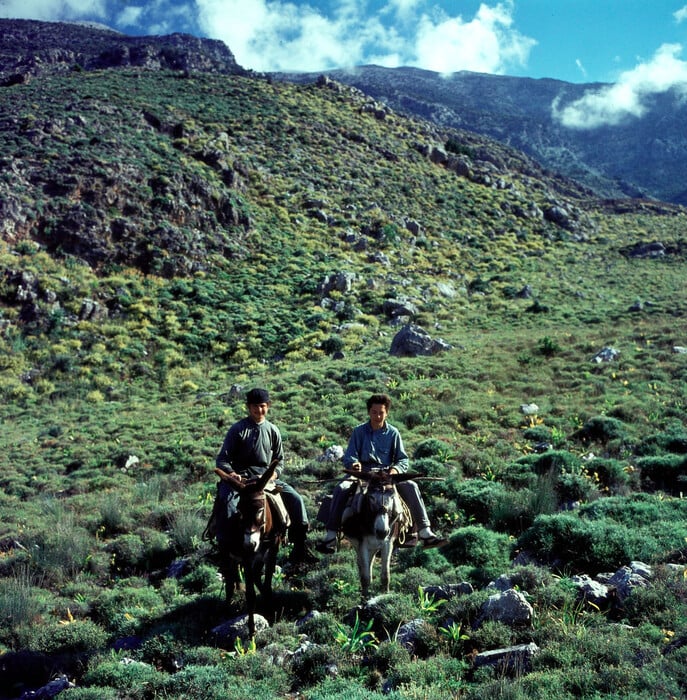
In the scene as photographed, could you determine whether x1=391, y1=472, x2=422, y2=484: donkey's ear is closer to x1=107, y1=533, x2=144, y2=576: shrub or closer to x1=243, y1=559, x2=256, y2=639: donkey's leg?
x1=243, y1=559, x2=256, y2=639: donkey's leg

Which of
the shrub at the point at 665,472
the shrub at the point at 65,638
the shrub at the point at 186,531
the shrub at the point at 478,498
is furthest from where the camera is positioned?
the shrub at the point at 665,472

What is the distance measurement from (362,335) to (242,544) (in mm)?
18529

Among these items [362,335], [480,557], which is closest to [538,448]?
[480,557]

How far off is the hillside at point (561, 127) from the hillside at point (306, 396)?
3041 inches

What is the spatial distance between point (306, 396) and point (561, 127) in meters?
158

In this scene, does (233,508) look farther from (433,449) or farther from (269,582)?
(433,449)

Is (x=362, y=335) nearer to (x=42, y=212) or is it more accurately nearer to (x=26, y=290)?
(x=26, y=290)

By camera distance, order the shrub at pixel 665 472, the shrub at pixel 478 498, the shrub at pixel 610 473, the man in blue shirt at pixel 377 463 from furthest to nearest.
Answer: the shrub at pixel 610 473 < the shrub at pixel 665 472 < the shrub at pixel 478 498 < the man in blue shirt at pixel 377 463

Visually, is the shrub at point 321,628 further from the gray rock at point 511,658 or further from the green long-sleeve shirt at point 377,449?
the green long-sleeve shirt at point 377,449

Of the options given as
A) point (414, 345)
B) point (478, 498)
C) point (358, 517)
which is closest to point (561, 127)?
point (414, 345)

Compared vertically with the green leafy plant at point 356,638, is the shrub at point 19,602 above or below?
below

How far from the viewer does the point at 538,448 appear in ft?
33.4

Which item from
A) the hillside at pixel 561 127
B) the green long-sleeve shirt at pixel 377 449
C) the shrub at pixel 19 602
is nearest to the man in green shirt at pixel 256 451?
the green long-sleeve shirt at pixel 377 449

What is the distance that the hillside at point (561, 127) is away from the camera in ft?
369
